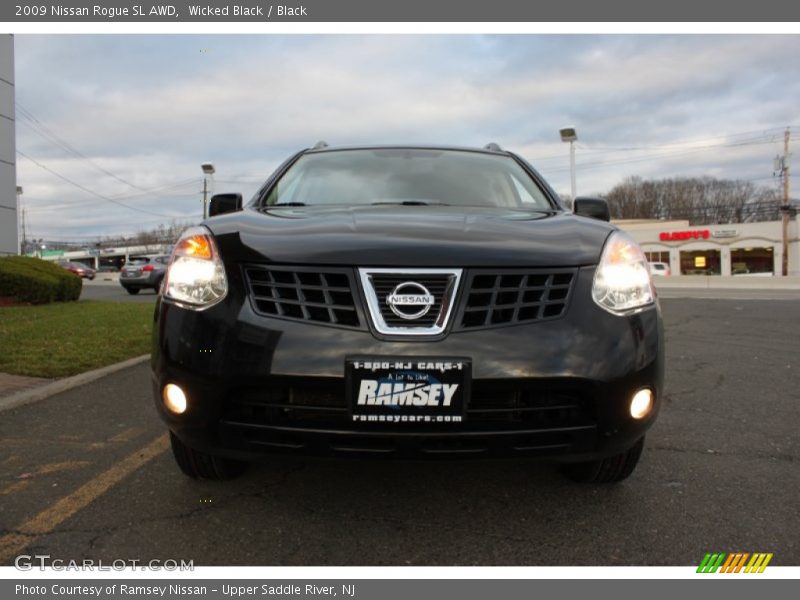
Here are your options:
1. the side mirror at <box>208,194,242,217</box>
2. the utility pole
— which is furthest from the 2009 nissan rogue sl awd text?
the utility pole

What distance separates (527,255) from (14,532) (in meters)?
2.12

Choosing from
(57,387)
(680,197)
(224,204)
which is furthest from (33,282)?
(680,197)

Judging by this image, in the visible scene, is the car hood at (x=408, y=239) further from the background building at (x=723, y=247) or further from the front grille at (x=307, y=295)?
the background building at (x=723, y=247)

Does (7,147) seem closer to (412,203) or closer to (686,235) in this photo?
(412,203)

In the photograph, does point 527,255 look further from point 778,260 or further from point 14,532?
point 778,260

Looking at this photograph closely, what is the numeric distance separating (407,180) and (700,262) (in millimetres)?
53100

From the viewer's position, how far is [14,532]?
7.13 feet

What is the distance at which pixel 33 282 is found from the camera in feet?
36.1

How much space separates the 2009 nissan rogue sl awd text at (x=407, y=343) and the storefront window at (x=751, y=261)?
168 ft

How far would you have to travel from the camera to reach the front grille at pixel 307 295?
6.42 feet

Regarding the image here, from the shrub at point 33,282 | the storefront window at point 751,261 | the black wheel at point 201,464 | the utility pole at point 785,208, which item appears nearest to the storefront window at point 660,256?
the storefront window at point 751,261

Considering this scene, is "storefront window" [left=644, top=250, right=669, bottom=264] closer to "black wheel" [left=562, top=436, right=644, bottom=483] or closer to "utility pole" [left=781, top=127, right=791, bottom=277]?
"utility pole" [left=781, top=127, right=791, bottom=277]

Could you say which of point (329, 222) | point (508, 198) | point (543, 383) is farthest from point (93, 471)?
point (508, 198)

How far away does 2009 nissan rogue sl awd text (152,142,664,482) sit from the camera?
6.14 ft
